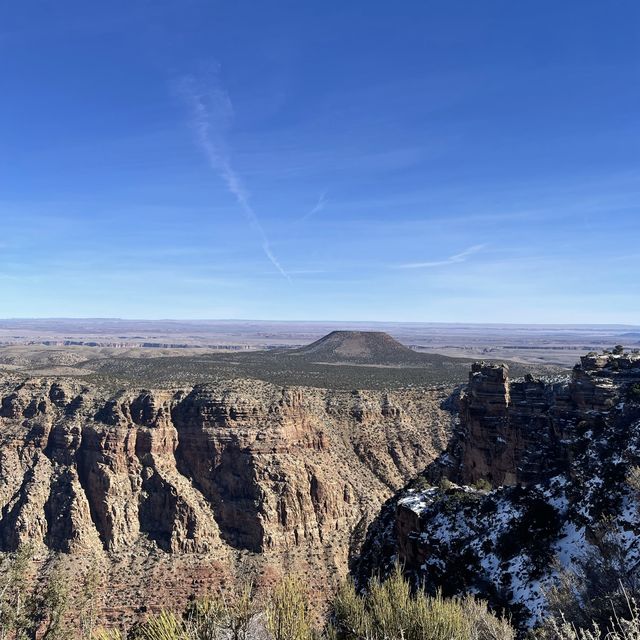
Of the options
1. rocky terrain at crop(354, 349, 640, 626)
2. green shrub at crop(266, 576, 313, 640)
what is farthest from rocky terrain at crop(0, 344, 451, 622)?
green shrub at crop(266, 576, 313, 640)

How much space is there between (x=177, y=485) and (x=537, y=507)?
3967cm

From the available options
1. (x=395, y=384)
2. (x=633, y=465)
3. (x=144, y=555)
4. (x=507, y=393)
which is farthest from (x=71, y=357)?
(x=633, y=465)

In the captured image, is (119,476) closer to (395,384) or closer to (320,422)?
(320,422)

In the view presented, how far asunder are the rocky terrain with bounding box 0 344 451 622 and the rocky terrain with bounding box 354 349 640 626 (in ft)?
67.5

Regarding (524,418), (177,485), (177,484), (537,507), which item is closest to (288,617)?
(537,507)

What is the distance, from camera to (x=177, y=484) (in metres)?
53.7

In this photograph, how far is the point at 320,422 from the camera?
6731 centimetres

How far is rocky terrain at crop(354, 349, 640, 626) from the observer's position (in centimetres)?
2167

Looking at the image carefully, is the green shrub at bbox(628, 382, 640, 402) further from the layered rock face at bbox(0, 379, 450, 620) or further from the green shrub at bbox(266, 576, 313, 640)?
the layered rock face at bbox(0, 379, 450, 620)

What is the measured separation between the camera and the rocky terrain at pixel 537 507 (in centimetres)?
2167

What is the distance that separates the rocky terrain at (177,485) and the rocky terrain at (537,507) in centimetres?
2057

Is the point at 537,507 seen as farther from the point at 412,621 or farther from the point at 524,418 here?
the point at 524,418

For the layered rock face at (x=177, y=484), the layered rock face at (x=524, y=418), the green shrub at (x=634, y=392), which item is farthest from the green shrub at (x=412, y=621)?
the layered rock face at (x=177, y=484)

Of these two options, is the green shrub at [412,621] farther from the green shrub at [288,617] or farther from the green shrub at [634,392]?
the green shrub at [634,392]
